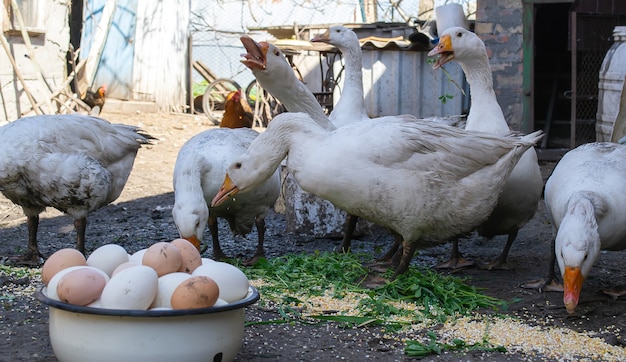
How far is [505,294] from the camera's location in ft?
16.5

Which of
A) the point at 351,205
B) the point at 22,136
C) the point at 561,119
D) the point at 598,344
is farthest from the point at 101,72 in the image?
the point at 598,344

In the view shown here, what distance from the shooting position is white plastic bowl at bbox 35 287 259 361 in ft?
9.97

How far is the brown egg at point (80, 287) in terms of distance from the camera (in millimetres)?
3084

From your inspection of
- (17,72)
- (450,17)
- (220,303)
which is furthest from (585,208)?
(17,72)

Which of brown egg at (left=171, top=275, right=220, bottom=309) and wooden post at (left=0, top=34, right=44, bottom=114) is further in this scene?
wooden post at (left=0, top=34, right=44, bottom=114)

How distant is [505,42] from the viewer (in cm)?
1023

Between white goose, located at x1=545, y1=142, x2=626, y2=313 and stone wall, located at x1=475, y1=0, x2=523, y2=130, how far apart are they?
16.8 feet

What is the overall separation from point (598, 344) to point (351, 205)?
1495 millimetres

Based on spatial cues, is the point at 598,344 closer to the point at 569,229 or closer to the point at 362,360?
the point at 569,229

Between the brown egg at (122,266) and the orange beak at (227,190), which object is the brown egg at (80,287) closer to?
the brown egg at (122,266)

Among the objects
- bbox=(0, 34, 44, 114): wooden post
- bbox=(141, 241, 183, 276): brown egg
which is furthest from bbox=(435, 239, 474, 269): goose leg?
bbox=(0, 34, 44, 114): wooden post

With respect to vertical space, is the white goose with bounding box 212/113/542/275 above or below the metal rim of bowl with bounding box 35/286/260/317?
above

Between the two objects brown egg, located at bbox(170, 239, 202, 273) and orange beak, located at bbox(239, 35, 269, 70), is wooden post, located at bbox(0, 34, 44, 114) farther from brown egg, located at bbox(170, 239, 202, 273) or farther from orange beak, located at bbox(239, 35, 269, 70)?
brown egg, located at bbox(170, 239, 202, 273)

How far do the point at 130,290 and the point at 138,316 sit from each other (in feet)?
0.37
